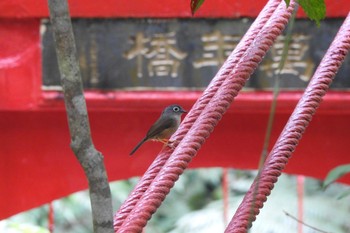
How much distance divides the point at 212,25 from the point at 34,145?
783 mm

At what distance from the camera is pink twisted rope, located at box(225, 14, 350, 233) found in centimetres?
128

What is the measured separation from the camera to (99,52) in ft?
11.0

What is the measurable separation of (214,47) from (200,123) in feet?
6.66

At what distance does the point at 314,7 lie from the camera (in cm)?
117

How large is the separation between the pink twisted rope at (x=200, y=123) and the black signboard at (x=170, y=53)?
185 cm

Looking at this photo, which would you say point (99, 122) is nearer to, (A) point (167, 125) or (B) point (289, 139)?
(A) point (167, 125)

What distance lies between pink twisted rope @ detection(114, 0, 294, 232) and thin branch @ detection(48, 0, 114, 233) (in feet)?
0.65

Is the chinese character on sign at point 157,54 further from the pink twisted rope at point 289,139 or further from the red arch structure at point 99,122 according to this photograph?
the pink twisted rope at point 289,139

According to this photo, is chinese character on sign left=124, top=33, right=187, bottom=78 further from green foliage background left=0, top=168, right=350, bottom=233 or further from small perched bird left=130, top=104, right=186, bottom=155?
green foliage background left=0, top=168, right=350, bottom=233

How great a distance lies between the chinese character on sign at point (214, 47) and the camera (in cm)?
337

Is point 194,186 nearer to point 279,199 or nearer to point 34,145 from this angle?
point 279,199

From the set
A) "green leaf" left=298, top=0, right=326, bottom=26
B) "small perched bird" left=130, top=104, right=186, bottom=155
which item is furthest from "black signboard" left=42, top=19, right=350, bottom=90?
"green leaf" left=298, top=0, right=326, bottom=26

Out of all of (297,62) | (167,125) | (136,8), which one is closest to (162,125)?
(167,125)

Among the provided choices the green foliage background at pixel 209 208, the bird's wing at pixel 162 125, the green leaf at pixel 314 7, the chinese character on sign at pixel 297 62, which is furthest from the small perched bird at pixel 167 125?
the green foliage background at pixel 209 208
